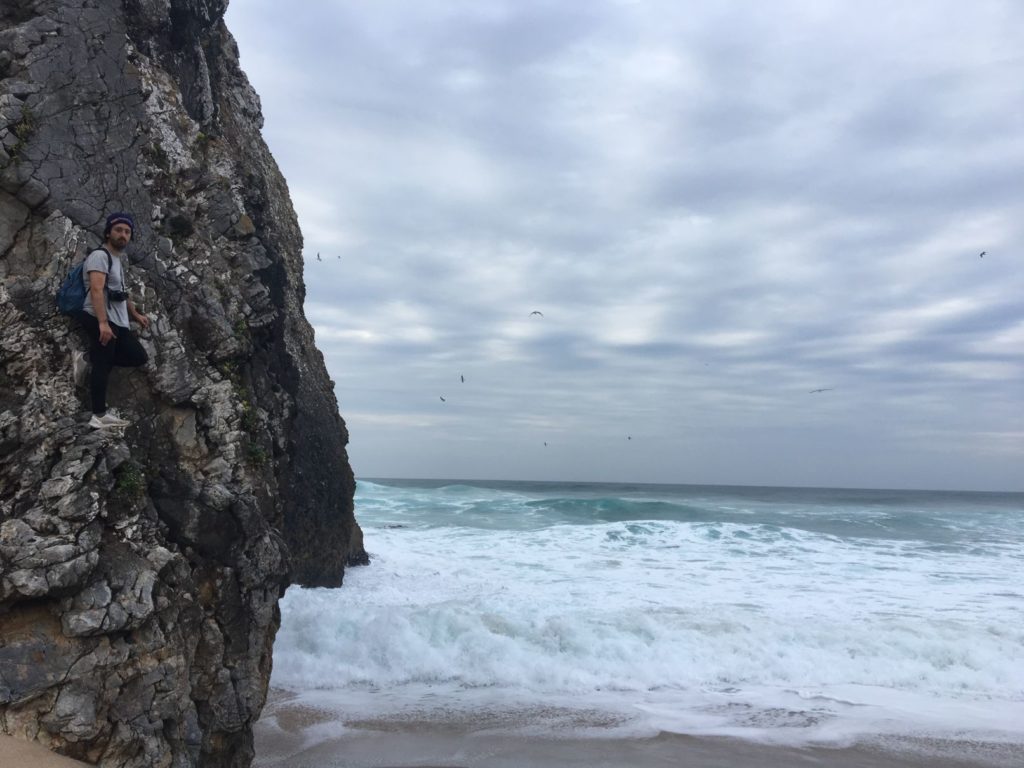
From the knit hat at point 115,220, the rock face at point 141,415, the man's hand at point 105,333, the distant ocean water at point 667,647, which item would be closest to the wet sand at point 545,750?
the distant ocean water at point 667,647

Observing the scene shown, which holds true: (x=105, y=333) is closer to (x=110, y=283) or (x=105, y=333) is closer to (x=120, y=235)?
(x=110, y=283)

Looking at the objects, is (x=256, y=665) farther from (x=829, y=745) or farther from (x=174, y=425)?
(x=829, y=745)

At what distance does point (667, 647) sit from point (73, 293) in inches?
377

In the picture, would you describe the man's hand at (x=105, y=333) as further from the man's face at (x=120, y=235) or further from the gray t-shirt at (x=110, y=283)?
the man's face at (x=120, y=235)

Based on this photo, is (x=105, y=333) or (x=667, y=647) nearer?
(x=105, y=333)

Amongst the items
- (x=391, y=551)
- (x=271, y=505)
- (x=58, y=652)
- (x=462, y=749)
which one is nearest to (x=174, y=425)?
(x=271, y=505)

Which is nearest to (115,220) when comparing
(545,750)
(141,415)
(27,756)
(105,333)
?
(105,333)

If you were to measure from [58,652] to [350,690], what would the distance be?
6.03m

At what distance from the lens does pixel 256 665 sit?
19.6 feet

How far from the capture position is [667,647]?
452 inches

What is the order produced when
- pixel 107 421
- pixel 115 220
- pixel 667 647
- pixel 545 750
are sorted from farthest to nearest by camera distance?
pixel 667 647 → pixel 545 750 → pixel 115 220 → pixel 107 421

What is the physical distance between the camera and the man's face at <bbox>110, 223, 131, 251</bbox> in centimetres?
544

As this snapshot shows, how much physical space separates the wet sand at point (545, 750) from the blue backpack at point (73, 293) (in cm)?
488

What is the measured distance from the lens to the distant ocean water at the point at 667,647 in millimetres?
9242
